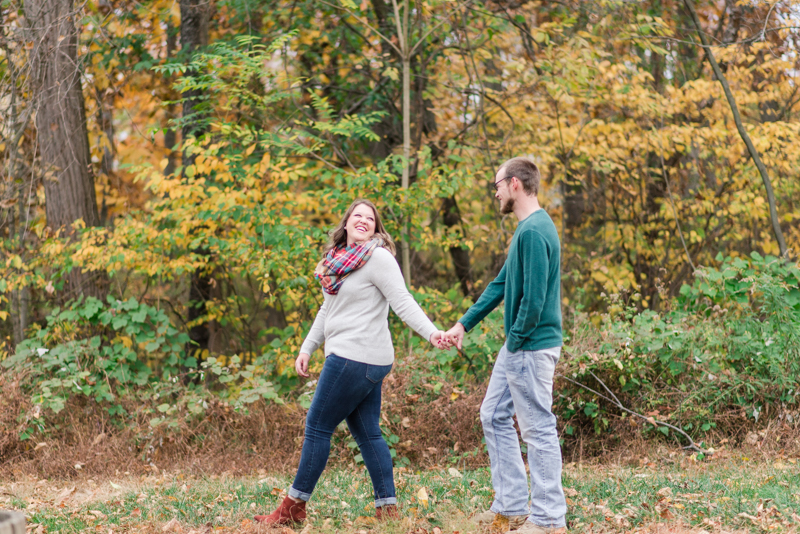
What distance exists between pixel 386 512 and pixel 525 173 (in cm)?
204

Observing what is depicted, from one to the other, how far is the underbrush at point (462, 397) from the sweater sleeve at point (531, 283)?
2.49 meters

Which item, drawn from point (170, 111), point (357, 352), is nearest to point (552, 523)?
point (357, 352)

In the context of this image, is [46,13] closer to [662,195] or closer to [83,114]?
[83,114]

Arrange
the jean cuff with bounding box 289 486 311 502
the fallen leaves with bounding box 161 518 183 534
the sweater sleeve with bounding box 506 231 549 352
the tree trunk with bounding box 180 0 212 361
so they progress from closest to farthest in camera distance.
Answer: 1. the sweater sleeve with bounding box 506 231 549 352
2. the jean cuff with bounding box 289 486 311 502
3. the fallen leaves with bounding box 161 518 183 534
4. the tree trunk with bounding box 180 0 212 361

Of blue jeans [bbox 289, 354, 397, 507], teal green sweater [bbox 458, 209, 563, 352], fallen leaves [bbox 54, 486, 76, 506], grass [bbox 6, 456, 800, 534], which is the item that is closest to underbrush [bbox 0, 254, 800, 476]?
grass [bbox 6, 456, 800, 534]

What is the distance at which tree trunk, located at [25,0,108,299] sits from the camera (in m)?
7.50

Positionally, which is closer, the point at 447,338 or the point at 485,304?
the point at 447,338

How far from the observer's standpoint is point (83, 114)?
833 cm

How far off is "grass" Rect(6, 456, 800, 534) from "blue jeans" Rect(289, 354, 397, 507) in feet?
0.81

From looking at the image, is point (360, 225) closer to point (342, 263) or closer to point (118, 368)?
point (342, 263)

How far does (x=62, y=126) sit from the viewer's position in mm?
7965

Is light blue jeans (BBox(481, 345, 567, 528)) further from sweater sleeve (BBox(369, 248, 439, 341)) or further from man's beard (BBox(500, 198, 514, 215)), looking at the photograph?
man's beard (BBox(500, 198, 514, 215))

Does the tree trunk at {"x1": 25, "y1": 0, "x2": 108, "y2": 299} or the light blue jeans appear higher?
the tree trunk at {"x1": 25, "y1": 0, "x2": 108, "y2": 299}

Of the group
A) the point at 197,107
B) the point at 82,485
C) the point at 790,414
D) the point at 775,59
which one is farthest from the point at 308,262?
the point at 775,59
